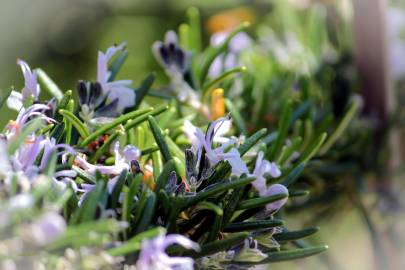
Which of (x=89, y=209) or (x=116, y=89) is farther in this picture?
(x=116, y=89)

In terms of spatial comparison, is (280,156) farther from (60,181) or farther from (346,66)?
(346,66)

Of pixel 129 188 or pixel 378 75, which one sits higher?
pixel 378 75

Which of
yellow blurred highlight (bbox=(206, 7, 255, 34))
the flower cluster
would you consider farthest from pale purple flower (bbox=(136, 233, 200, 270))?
yellow blurred highlight (bbox=(206, 7, 255, 34))

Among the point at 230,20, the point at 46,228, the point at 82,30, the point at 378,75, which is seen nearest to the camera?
the point at 46,228

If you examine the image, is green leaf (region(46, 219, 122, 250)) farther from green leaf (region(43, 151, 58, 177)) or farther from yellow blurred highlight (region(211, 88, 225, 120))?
yellow blurred highlight (region(211, 88, 225, 120))

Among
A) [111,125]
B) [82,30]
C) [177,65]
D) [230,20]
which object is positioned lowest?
[111,125]

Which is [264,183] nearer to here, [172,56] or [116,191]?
[116,191]

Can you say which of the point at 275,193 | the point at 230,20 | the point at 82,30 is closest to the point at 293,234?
the point at 275,193

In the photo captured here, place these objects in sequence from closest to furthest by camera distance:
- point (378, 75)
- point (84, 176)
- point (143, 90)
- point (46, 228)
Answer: point (46, 228)
point (84, 176)
point (143, 90)
point (378, 75)
